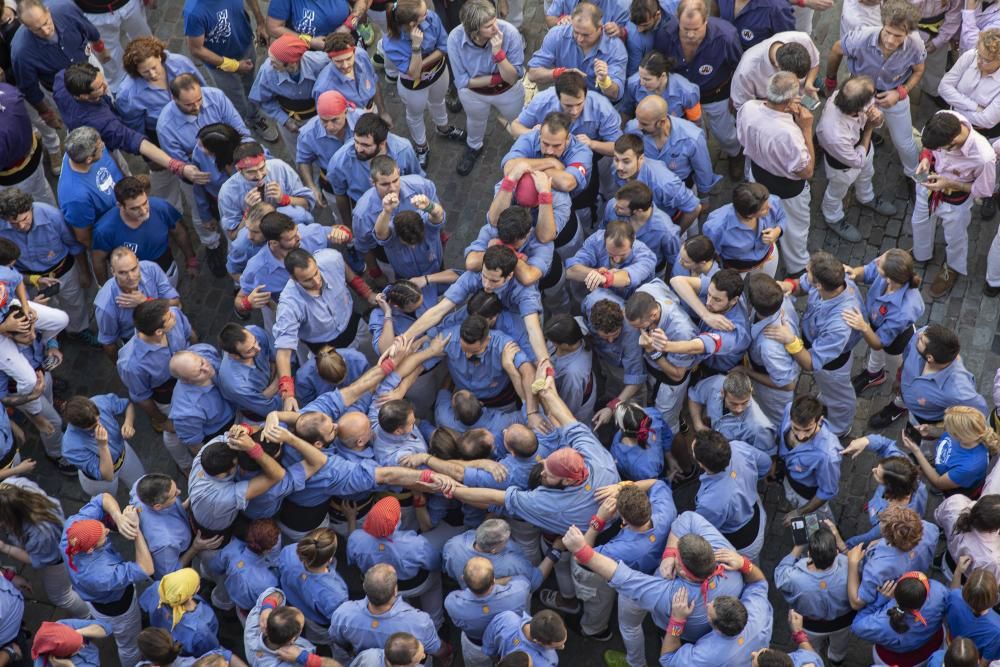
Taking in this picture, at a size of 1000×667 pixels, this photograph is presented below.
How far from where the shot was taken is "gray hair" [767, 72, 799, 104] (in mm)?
10789

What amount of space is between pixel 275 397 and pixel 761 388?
4.27m

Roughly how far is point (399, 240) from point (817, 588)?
4754 mm

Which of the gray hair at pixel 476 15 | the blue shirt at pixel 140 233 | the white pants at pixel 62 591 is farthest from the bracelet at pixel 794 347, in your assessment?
the white pants at pixel 62 591

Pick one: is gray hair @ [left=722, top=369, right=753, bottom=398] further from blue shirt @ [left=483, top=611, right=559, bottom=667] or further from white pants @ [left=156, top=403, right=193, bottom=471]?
white pants @ [left=156, top=403, right=193, bottom=471]

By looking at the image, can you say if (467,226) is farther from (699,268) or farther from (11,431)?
(11,431)

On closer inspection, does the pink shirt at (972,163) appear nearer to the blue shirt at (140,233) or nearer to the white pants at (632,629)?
the white pants at (632,629)

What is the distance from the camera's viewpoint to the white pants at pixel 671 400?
10.3 meters


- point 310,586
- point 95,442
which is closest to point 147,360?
point 95,442

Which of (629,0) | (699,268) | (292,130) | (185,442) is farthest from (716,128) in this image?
(185,442)

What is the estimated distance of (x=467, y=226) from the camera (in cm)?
1284

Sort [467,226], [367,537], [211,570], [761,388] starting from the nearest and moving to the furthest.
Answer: [367,537]
[211,570]
[761,388]
[467,226]

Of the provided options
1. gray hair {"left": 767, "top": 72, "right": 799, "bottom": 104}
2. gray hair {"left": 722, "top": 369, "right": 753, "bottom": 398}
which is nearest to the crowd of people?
gray hair {"left": 767, "top": 72, "right": 799, "bottom": 104}

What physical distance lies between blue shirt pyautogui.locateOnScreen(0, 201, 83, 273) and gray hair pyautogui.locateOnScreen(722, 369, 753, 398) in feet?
20.6

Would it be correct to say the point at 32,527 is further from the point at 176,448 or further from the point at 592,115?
the point at 592,115
